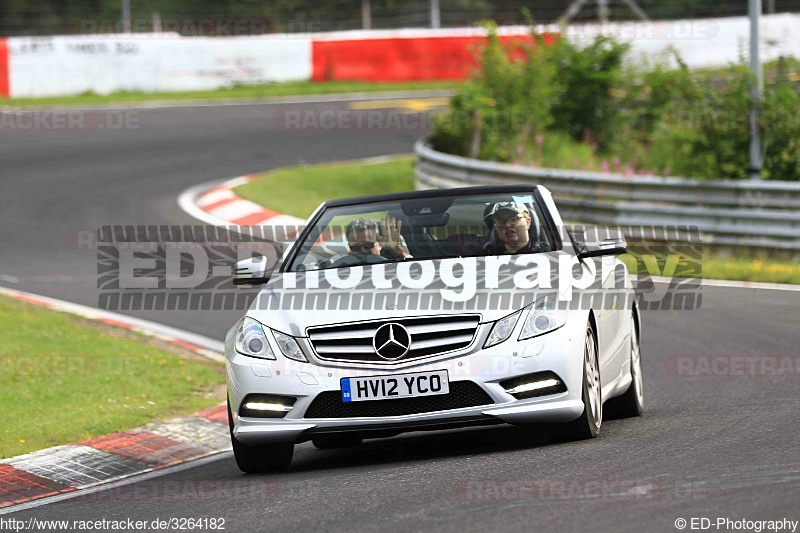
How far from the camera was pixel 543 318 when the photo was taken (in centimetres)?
657

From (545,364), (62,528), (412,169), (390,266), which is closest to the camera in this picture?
(62,528)

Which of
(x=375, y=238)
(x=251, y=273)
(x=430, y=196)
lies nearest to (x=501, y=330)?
(x=375, y=238)

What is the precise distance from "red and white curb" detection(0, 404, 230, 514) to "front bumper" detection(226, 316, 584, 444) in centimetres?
141

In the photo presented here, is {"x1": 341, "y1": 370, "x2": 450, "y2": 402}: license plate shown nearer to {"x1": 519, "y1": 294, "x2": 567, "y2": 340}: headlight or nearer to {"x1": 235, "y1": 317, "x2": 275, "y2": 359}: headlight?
{"x1": 519, "y1": 294, "x2": 567, "y2": 340}: headlight

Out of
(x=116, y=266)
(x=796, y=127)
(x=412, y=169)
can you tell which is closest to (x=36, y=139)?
(x=412, y=169)

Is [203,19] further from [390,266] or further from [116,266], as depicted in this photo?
[390,266]

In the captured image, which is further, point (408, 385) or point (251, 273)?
point (251, 273)

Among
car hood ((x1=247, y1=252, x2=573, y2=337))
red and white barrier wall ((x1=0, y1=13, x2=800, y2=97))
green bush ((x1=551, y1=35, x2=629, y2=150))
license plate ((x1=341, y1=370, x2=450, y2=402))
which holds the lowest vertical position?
license plate ((x1=341, y1=370, x2=450, y2=402))

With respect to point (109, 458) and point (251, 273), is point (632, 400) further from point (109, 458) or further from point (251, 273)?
point (109, 458)

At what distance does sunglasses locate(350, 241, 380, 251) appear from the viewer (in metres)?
7.80

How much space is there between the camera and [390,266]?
24.1 feet

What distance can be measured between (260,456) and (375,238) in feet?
5.26

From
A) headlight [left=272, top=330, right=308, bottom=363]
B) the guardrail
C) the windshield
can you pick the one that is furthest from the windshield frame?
the guardrail

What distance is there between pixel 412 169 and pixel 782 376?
1530 centimetres
